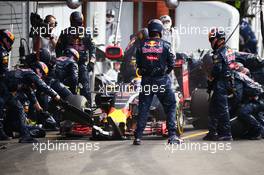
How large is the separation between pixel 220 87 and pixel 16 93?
3617 mm

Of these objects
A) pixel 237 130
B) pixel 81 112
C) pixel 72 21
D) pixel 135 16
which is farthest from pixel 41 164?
pixel 135 16

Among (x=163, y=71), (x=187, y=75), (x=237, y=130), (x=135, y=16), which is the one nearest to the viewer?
(x=163, y=71)

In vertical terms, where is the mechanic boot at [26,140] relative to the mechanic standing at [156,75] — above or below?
below

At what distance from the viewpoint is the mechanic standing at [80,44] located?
18219 mm

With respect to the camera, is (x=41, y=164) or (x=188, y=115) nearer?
(x=41, y=164)

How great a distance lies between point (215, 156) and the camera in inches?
550

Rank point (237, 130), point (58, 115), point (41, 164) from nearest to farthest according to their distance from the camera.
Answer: point (41, 164)
point (237, 130)
point (58, 115)

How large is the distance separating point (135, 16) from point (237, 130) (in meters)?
14.1

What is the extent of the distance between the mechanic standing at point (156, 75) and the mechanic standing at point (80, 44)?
3.27 metres

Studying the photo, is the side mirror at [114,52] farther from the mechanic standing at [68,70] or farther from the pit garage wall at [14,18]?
the pit garage wall at [14,18]

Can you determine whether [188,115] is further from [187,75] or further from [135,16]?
[135,16]

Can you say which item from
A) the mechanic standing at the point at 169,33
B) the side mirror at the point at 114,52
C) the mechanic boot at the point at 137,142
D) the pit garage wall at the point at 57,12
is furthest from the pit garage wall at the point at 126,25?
the mechanic boot at the point at 137,142

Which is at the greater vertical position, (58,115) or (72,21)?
(72,21)

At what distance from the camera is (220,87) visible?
15781 mm
